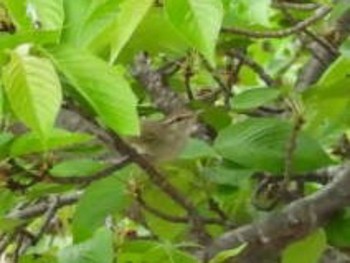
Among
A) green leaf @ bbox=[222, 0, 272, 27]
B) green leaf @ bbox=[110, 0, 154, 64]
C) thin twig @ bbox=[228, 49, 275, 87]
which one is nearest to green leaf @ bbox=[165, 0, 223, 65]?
green leaf @ bbox=[110, 0, 154, 64]

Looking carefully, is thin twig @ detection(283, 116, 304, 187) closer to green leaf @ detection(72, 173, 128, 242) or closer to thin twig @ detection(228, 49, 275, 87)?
green leaf @ detection(72, 173, 128, 242)

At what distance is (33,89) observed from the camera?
2.14ft

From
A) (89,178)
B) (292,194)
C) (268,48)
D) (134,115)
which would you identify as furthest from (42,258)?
(268,48)

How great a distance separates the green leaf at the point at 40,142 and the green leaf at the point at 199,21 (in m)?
0.17

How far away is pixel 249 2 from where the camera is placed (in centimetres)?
92

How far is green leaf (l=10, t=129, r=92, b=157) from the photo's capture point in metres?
0.78

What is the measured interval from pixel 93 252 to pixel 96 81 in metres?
0.22

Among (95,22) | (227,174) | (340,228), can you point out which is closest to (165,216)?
(227,174)

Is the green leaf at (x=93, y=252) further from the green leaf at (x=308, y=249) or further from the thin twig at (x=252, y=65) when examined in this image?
the thin twig at (x=252, y=65)

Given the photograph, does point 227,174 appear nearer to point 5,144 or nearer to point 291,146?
point 291,146

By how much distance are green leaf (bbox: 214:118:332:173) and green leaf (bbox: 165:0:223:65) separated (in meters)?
0.36

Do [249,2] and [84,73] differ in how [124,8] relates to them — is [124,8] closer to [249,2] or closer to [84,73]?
[84,73]

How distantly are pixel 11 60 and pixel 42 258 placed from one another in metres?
0.47

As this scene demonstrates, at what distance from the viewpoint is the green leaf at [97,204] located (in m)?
0.99
